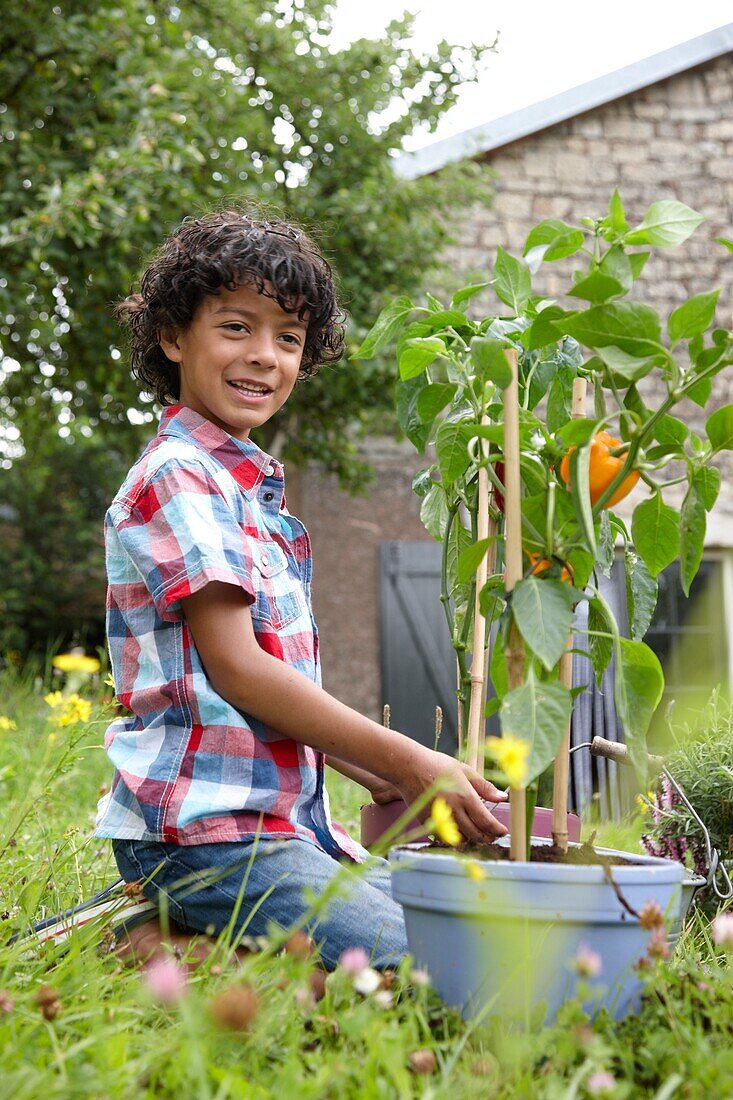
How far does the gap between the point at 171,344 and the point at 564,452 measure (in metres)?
0.75

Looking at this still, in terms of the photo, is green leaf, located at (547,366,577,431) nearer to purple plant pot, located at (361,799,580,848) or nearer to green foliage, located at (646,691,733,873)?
purple plant pot, located at (361,799,580,848)

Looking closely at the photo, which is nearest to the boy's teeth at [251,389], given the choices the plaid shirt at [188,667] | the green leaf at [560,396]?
the plaid shirt at [188,667]

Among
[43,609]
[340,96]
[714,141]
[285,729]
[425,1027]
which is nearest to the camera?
[425,1027]

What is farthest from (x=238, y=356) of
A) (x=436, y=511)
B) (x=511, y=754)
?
(x=511, y=754)

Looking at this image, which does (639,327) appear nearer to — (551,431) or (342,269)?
(551,431)

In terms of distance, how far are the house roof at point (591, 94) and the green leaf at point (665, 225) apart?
17.4 feet

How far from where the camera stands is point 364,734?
132cm

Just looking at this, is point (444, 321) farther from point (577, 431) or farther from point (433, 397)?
point (577, 431)

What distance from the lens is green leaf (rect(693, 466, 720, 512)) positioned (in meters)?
1.28

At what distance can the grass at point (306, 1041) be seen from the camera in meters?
0.91

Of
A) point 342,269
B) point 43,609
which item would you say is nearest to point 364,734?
point 342,269

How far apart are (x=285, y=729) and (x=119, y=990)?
0.37m

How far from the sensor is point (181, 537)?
1409 millimetres

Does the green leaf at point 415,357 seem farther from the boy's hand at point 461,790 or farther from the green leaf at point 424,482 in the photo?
the boy's hand at point 461,790
